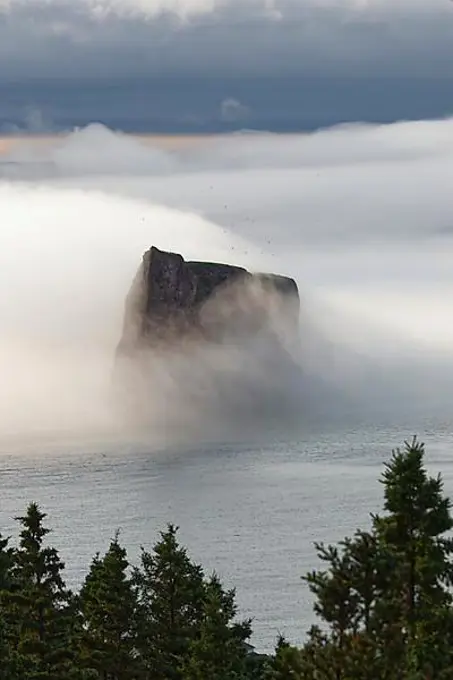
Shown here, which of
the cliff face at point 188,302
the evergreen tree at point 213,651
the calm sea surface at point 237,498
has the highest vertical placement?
the cliff face at point 188,302

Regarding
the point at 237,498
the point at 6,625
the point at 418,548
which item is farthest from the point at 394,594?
the point at 237,498

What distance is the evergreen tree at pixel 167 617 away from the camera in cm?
3809

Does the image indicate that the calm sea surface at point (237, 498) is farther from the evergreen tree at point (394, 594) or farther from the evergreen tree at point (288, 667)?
the evergreen tree at point (394, 594)

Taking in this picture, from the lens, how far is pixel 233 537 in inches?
3679

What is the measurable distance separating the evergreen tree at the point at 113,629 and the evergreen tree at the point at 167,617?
0.54 metres

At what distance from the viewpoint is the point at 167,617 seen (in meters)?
39.4

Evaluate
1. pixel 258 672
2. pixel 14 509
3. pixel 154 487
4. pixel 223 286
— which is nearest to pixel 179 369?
pixel 223 286

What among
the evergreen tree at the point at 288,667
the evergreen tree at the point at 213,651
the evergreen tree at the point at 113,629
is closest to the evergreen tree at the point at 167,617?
the evergreen tree at the point at 113,629

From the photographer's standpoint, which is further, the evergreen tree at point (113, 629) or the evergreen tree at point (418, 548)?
the evergreen tree at point (113, 629)

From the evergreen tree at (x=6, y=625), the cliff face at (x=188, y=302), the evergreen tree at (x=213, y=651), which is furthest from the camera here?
the cliff face at (x=188, y=302)

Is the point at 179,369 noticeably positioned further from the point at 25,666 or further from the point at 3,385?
the point at 25,666

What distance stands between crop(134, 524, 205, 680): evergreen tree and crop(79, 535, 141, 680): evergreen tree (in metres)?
0.54

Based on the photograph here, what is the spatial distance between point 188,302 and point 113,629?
135 metres

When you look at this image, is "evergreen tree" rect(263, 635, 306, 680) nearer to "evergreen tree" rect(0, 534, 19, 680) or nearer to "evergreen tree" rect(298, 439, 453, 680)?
"evergreen tree" rect(298, 439, 453, 680)
